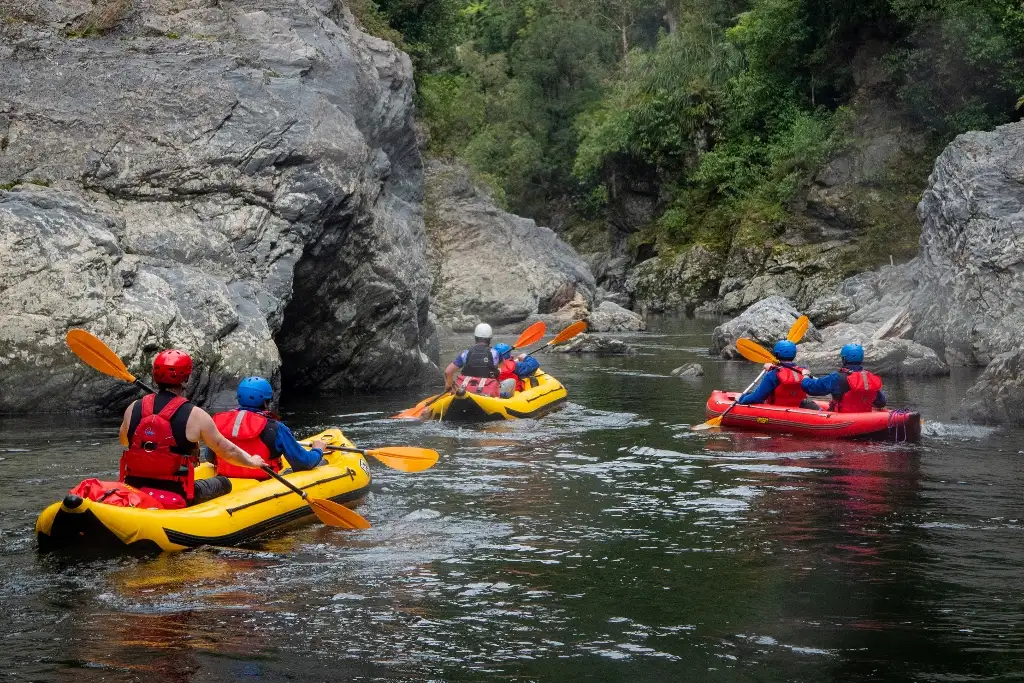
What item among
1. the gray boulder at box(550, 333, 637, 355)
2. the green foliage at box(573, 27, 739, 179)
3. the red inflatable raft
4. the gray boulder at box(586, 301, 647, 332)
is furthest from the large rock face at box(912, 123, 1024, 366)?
the green foliage at box(573, 27, 739, 179)

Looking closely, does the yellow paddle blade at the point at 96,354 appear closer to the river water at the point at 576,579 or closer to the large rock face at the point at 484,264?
the river water at the point at 576,579

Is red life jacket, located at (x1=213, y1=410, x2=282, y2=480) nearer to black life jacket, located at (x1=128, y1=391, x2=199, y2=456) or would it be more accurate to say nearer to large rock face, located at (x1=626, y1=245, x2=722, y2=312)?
black life jacket, located at (x1=128, y1=391, x2=199, y2=456)

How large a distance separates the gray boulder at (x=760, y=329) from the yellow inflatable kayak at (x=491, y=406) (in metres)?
7.83

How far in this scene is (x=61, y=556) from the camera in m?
7.17

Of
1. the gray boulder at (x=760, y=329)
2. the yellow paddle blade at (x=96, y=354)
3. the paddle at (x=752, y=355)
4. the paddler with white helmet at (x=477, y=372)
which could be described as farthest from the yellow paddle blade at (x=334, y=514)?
the gray boulder at (x=760, y=329)

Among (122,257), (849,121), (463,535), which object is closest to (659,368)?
(122,257)

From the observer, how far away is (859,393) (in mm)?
12555

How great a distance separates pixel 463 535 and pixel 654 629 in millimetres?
2304

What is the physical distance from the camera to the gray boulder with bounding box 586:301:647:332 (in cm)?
3008

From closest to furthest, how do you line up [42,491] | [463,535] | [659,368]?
[463,535] < [42,491] < [659,368]

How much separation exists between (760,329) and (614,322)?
8398 mm

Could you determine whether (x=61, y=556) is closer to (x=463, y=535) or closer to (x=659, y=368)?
(x=463, y=535)

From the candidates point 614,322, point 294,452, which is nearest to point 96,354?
point 294,452

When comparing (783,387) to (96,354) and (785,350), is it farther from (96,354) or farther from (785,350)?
(96,354)
